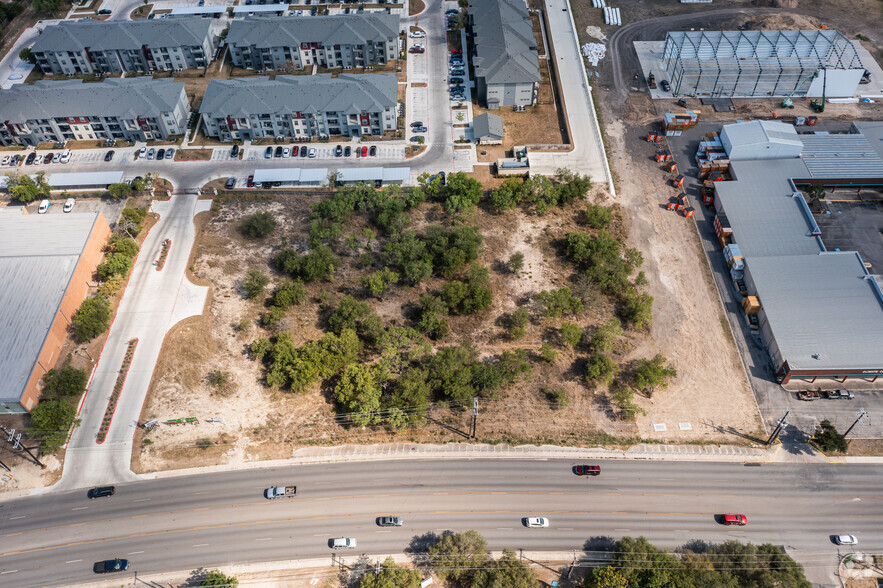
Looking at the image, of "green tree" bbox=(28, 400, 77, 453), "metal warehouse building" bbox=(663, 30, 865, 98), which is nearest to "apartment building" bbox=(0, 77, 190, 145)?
"green tree" bbox=(28, 400, 77, 453)

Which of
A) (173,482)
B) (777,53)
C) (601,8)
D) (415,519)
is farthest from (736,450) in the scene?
(601,8)

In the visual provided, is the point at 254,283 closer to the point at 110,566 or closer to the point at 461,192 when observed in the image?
the point at 461,192

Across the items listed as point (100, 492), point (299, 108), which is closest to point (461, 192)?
point (299, 108)

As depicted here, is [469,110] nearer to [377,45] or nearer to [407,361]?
[377,45]

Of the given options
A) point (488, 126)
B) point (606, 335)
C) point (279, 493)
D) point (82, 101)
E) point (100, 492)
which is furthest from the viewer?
point (488, 126)

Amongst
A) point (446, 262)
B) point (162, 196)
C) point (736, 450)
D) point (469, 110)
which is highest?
point (469, 110)

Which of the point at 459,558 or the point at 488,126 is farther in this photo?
the point at 488,126
